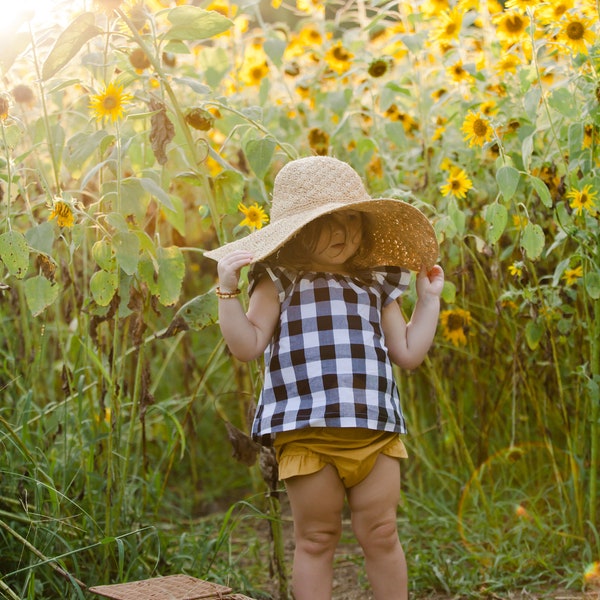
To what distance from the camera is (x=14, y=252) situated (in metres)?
1.98

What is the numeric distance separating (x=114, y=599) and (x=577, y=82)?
1698 millimetres

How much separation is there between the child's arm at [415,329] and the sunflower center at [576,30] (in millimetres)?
772

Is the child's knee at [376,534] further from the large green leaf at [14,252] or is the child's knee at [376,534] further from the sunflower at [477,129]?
the sunflower at [477,129]

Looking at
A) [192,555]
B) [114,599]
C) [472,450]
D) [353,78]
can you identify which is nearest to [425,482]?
[472,450]

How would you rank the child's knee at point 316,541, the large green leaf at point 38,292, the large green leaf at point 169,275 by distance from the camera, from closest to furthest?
the child's knee at point 316,541
the large green leaf at point 38,292
the large green leaf at point 169,275

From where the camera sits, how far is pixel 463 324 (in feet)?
8.92

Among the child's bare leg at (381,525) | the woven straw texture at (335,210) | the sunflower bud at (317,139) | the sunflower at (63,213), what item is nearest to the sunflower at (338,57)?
the sunflower bud at (317,139)

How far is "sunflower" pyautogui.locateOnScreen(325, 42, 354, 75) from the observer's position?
134 inches

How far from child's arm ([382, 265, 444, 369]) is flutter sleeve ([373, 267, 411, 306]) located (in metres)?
0.02

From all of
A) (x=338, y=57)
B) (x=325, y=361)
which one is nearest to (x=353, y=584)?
(x=325, y=361)

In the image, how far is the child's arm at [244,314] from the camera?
1911 millimetres

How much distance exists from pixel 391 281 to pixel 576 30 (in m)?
0.85

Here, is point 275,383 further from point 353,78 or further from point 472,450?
point 353,78

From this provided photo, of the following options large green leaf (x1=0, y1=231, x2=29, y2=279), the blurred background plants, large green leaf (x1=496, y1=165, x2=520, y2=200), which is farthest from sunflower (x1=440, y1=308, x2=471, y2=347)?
large green leaf (x1=0, y1=231, x2=29, y2=279)
